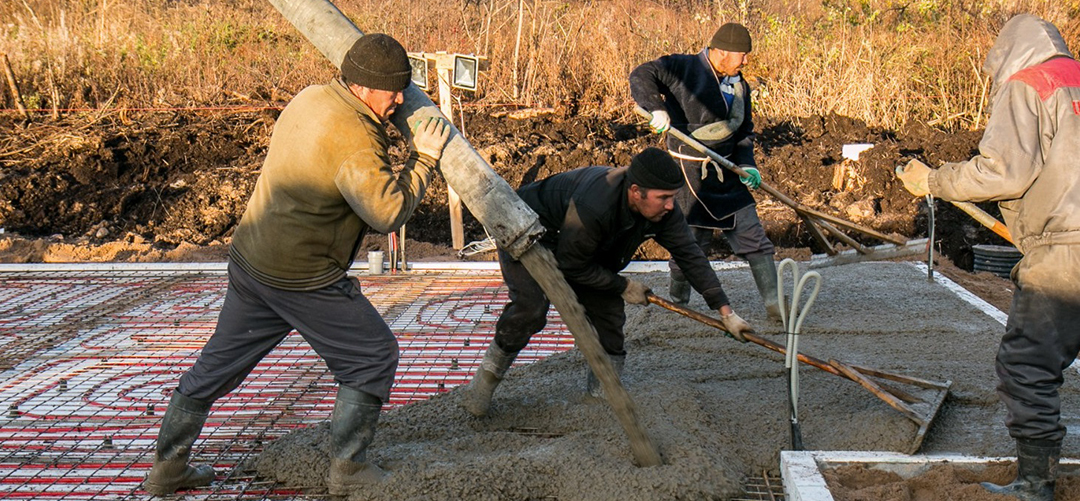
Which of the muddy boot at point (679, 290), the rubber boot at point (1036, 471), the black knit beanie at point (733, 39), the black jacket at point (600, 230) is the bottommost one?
the muddy boot at point (679, 290)

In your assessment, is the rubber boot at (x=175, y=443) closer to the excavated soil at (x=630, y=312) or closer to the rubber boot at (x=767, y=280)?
the excavated soil at (x=630, y=312)

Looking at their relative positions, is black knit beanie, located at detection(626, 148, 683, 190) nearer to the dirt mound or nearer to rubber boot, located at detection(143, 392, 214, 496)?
rubber boot, located at detection(143, 392, 214, 496)

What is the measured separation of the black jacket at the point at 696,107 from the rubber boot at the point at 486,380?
6.96 feet

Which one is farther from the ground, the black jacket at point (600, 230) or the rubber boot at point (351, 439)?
the black jacket at point (600, 230)

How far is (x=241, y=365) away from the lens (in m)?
3.18

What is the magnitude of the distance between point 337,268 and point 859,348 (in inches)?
119

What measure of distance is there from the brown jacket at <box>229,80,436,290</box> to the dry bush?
9.15m

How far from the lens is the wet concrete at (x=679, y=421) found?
3.16 m

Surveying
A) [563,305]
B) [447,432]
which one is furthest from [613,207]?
[447,432]

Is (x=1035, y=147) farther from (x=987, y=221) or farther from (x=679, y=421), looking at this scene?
(x=679, y=421)

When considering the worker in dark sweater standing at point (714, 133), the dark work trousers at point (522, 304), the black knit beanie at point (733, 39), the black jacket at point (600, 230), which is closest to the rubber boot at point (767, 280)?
the worker in dark sweater standing at point (714, 133)

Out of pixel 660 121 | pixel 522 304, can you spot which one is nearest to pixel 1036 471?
pixel 522 304

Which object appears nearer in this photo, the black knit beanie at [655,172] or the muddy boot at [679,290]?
the black knit beanie at [655,172]

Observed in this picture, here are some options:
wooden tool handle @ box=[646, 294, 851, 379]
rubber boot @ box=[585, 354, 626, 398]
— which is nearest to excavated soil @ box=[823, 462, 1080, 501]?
wooden tool handle @ box=[646, 294, 851, 379]
